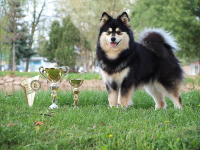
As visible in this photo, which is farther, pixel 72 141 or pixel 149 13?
pixel 149 13

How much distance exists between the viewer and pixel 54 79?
12.6 feet

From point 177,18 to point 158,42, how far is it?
9.50 m

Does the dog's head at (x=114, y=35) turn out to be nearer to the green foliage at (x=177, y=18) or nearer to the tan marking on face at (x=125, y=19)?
the tan marking on face at (x=125, y=19)

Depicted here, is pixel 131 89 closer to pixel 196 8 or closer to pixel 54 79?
pixel 54 79

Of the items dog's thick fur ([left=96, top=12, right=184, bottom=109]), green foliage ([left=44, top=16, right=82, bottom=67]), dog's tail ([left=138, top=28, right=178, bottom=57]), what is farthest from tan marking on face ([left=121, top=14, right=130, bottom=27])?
green foliage ([left=44, top=16, right=82, bottom=67])

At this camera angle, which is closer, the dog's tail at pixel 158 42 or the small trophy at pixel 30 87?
the small trophy at pixel 30 87

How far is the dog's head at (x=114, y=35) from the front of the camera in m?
3.50

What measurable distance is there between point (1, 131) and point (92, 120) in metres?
1.23

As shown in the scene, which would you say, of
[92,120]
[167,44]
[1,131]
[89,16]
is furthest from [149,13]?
[1,131]

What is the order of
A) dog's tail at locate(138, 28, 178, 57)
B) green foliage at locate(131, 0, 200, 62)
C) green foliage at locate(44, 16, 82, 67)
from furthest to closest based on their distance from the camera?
1. green foliage at locate(44, 16, 82, 67)
2. green foliage at locate(131, 0, 200, 62)
3. dog's tail at locate(138, 28, 178, 57)

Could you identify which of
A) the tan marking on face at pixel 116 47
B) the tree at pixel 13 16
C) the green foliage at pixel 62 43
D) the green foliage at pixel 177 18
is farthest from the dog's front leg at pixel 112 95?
the green foliage at pixel 62 43

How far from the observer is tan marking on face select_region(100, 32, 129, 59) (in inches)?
140

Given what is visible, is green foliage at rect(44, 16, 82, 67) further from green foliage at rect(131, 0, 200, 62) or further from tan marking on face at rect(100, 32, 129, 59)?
tan marking on face at rect(100, 32, 129, 59)

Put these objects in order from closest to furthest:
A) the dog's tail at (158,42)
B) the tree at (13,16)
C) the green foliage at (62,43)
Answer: the dog's tail at (158,42) < the tree at (13,16) < the green foliage at (62,43)
